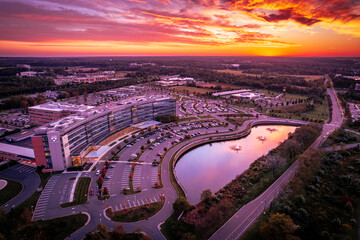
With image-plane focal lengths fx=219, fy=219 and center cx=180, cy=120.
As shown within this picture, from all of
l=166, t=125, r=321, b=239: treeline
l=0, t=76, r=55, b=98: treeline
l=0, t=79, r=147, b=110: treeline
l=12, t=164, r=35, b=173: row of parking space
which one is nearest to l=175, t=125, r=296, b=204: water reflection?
l=166, t=125, r=321, b=239: treeline

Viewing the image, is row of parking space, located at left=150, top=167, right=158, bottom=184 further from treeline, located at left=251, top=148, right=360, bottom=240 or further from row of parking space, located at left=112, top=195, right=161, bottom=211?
treeline, located at left=251, top=148, right=360, bottom=240

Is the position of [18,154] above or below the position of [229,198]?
above

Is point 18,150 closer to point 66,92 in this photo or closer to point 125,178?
point 125,178

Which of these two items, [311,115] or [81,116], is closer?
[81,116]

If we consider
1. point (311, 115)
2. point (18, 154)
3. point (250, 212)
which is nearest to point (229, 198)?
point (250, 212)

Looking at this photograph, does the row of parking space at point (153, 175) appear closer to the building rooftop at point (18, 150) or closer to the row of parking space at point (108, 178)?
the row of parking space at point (108, 178)
